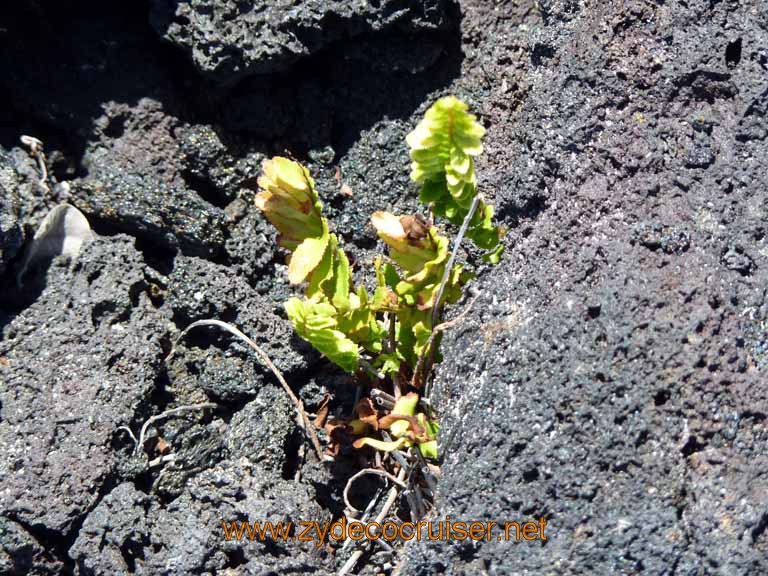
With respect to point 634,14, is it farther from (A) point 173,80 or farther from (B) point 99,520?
(B) point 99,520

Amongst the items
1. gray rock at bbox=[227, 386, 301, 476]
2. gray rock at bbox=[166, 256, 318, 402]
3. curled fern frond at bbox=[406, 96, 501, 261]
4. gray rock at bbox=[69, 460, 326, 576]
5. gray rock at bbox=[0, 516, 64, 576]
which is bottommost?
gray rock at bbox=[0, 516, 64, 576]

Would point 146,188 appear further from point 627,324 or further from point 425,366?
point 627,324

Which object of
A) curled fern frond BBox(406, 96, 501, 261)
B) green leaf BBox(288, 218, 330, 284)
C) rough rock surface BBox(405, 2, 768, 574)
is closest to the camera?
rough rock surface BBox(405, 2, 768, 574)

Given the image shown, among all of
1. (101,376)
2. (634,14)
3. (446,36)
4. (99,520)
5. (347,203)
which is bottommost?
(99,520)

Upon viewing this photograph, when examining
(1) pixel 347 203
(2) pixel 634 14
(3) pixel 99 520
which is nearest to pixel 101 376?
(3) pixel 99 520

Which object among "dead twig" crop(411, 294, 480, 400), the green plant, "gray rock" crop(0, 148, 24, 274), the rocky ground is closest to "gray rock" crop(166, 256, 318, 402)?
the rocky ground

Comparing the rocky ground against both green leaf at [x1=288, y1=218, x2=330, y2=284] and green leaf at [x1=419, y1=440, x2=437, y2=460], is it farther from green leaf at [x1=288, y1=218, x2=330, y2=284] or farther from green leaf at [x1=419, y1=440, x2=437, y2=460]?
green leaf at [x1=288, y1=218, x2=330, y2=284]

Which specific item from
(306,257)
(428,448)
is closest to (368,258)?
(306,257)
